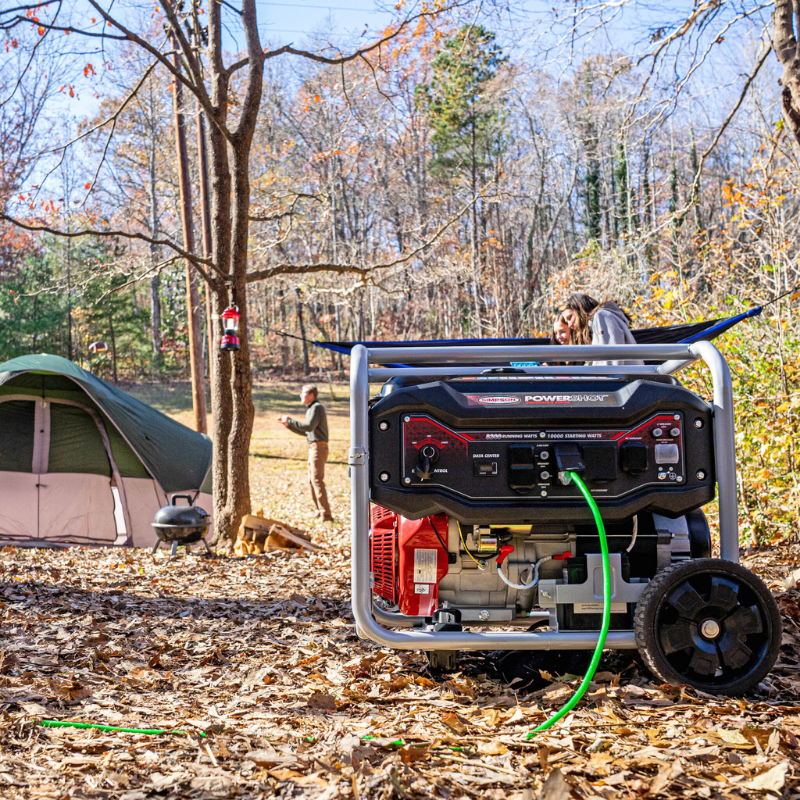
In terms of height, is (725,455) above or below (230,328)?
below

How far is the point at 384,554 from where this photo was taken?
342cm

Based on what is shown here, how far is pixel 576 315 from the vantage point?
16.8 feet

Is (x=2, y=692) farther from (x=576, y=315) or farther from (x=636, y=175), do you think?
(x=636, y=175)

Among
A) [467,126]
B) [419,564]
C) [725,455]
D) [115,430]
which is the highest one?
[467,126]

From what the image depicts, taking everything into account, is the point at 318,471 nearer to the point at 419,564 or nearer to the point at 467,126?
the point at 419,564

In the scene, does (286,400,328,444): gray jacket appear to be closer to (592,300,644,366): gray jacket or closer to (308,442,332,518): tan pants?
(308,442,332,518): tan pants

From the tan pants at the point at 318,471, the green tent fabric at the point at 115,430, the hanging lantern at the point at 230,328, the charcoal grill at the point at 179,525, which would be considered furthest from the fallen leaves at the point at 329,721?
the tan pants at the point at 318,471

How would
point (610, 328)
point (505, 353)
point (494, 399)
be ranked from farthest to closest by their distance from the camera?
point (610, 328), point (505, 353), point (494, 399)

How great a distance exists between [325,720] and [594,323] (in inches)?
109

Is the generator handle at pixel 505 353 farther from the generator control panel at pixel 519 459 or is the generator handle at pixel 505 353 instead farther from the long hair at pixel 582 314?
the long hair at pixel 582 314

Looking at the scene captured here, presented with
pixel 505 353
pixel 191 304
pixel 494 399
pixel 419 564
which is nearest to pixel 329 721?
pixel 419 564

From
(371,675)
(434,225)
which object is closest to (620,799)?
(371,675)

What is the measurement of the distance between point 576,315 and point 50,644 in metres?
3.72

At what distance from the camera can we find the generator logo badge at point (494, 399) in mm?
2951
